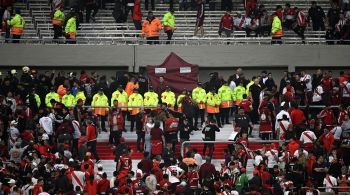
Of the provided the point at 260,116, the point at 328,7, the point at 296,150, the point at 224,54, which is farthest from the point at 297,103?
the point at 328,7

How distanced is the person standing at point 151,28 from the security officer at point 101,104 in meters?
5.53

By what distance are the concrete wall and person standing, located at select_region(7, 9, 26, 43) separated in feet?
1.40

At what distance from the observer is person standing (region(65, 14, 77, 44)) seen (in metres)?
45.1

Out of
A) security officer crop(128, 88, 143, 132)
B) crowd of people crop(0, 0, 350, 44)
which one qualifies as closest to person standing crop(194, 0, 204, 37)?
crowd of people crop(0, 0, 350, 44)

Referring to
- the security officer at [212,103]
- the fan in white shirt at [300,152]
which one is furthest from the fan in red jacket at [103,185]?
the security officer at [212,103]

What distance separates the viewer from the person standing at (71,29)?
45.1 m

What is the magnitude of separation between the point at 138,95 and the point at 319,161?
7628 millimetres

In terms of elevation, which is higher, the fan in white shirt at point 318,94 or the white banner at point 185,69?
the white banner at point 185,69

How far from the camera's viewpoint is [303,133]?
36125 mm

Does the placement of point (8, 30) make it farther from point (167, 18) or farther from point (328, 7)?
point (328, 7)

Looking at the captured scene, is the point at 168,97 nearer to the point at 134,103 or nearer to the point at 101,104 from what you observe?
the point at 134,103

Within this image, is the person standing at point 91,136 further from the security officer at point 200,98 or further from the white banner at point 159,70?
the white banner at point 159,70

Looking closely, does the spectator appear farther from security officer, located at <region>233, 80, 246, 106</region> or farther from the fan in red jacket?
the fan in red jacket

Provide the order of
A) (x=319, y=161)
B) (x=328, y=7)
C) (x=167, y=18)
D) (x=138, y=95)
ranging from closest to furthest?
(x=319, y=161) < (x=138, y=95) < (x=167, y=18) < (x=328, y=7)
